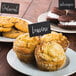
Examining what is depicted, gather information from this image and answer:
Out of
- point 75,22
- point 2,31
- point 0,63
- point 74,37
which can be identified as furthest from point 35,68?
point 75,22

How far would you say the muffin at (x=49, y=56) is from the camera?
1.06 m

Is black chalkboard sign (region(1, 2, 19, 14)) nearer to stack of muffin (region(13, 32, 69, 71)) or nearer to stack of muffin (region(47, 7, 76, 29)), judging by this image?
stack of muffin (region(47, 7, 76, 29))

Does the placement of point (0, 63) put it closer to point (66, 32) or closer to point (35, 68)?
point (35, 68)

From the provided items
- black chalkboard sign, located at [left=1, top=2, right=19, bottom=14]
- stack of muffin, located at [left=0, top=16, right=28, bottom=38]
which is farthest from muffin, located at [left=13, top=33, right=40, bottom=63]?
black chalkboard sign, located at [left=1, top=2, right=19, bottom=14]

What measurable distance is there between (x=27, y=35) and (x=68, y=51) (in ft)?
0.76

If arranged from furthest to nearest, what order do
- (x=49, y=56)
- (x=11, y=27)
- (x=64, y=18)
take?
1. (x=64, y=18)
2. (x=11, y=27)
3. (x=49, y=56)

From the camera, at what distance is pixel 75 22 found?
1663 millimetres

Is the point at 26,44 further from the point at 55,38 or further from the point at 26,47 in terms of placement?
the point at 55,38

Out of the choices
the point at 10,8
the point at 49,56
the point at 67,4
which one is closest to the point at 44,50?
the point at 49,56

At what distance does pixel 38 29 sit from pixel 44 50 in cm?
13

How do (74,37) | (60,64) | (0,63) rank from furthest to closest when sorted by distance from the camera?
(74,37) < (0,63) < (60,64)

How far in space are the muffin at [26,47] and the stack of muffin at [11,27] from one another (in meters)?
0.28

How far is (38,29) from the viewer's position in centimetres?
116

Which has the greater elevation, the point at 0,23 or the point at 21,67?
the point at 0,23
